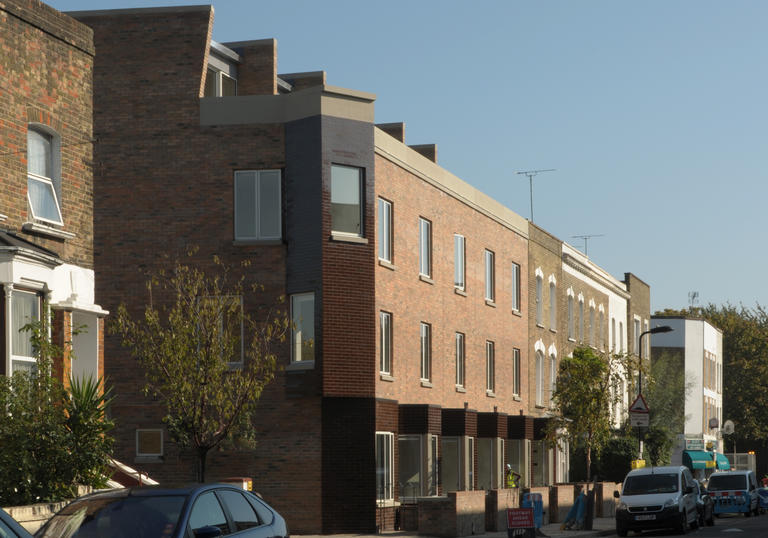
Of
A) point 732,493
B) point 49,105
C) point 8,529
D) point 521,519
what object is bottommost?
point 732,493

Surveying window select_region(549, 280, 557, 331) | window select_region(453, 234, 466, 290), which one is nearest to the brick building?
window select_region(453, 234, 466, 290)

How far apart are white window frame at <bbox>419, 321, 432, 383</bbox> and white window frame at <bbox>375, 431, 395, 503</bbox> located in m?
4.07

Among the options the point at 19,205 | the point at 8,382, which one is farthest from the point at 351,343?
the point at 8,382

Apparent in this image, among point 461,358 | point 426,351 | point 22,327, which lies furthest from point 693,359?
point 22,327

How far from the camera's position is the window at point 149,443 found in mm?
32812

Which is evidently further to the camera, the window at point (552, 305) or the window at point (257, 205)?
the window at point (552, 305)

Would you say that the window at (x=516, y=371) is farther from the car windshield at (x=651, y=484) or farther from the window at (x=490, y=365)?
the car windshield at (x=651, y=484)

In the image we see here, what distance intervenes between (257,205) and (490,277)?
13.4 metres

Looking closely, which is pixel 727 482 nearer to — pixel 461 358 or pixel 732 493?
pixel 732 493

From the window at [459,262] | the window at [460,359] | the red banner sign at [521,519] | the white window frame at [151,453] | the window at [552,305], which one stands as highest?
the window at [459,262]

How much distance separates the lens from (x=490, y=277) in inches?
1737

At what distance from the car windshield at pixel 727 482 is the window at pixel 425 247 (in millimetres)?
15649

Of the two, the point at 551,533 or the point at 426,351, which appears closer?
the point at 551,533

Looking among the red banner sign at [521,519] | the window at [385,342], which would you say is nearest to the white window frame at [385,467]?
the window at [385,342]
